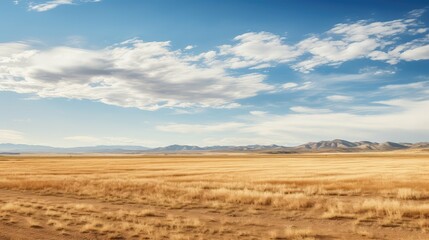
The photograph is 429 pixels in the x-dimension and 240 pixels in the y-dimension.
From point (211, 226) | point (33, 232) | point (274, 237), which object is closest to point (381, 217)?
point (274, 237)

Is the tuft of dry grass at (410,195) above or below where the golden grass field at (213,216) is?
above

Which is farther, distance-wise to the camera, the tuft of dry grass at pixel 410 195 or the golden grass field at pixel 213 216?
the tuft of dry grass at pixel 410 195

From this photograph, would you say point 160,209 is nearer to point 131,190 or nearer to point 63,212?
point 63,212

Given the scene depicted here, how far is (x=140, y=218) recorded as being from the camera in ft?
66.4

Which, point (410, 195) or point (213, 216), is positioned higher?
point (410, 195)

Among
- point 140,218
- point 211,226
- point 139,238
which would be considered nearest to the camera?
point 139,238

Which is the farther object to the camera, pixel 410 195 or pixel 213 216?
pixel 410 195

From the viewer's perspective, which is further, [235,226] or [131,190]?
[131,190]

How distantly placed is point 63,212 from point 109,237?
713 centimetres

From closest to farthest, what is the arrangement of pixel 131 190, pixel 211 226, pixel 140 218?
1. pixel 211 226
2. pixel 140 218
3. pixel 131 190

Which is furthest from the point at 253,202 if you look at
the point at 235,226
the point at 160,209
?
the point at 235,226

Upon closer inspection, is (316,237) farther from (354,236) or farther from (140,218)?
(140,218)

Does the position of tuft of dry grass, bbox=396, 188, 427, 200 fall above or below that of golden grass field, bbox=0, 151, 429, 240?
above

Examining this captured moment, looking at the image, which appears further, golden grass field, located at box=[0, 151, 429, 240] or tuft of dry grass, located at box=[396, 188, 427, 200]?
tuft of dry grass, located at box=[396, 188, 427, 200]
